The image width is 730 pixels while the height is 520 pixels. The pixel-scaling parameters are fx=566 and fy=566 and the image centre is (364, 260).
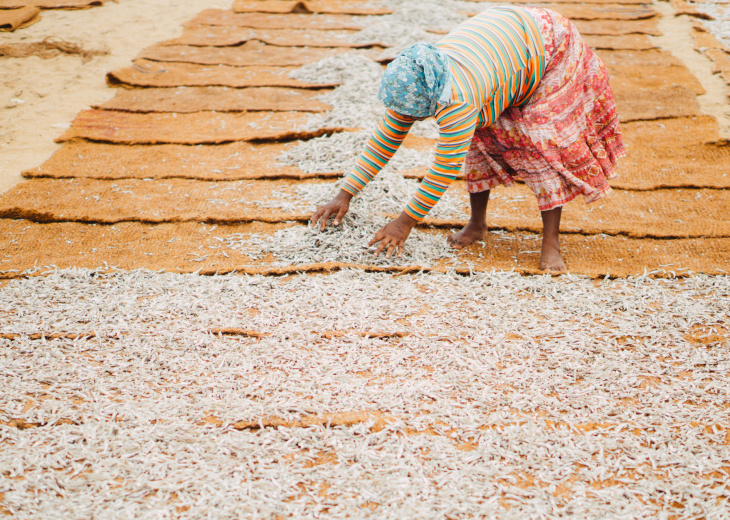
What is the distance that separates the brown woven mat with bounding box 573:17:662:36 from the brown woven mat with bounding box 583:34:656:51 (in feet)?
0.27

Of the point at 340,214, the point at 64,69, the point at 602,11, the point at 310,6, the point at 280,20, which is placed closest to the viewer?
the point at 340,214

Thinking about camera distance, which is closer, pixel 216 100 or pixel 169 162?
pixel 169 162

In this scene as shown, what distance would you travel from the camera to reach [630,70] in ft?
13.6

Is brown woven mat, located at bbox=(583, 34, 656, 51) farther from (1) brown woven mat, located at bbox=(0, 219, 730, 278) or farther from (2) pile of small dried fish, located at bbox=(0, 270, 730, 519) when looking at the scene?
(2) pile of small dried fish, located at bbox=(0, 270, 730, 519)

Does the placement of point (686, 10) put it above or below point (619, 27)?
above

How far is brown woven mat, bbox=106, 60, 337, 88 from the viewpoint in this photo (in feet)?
13.1

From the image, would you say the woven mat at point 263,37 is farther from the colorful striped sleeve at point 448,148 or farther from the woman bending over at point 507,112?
the colorful striped sleeve at point 448,148

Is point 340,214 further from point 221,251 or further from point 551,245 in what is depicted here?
point 551,245

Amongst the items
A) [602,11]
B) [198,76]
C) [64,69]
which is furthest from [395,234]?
[602,11]

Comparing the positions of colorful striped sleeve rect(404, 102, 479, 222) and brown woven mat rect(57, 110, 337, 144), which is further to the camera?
brown woven mat rect(57, 110, 337, 144)

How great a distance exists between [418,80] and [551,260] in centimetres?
94

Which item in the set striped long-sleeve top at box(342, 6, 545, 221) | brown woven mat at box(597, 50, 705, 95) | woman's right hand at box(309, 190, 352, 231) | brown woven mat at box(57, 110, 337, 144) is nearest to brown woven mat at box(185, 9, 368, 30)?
brown woven mat at box(57, 110, 337, 144)

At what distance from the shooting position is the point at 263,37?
478 centimetres

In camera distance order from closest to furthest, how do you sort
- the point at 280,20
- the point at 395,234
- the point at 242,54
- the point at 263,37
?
the point at 395,234, the point at 242,54, the point at 263,37, the point at 280,20
